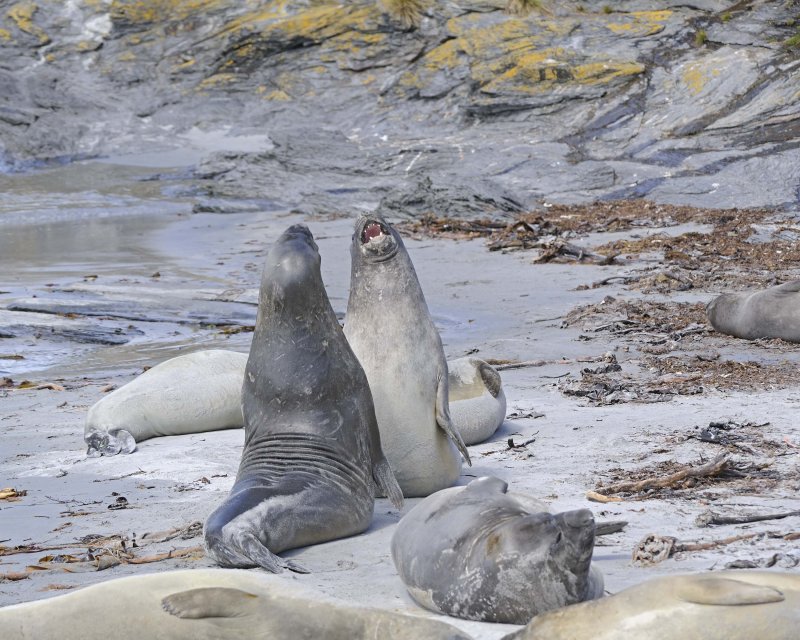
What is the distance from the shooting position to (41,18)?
1180 inches

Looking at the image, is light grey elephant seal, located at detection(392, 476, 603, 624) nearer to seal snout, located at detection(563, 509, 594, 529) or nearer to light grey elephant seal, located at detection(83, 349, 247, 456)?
seal snout, located at detection(563, 509, 594, 529)

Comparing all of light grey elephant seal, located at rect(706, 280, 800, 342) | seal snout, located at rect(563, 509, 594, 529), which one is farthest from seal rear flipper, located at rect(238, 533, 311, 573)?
light grey elephant seal, located at rect(706, 280, 800, 342)

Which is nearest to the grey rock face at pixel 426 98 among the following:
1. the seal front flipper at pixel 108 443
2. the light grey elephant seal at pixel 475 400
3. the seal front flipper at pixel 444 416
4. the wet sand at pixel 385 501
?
the wet sand at pixel 385 501

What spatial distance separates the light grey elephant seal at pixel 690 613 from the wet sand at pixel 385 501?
0.50 m

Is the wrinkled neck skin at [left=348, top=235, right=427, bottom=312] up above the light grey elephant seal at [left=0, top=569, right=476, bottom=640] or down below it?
above

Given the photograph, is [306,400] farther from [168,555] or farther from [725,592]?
[725,592]

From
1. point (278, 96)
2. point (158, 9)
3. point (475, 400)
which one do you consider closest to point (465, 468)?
point (475, 400)

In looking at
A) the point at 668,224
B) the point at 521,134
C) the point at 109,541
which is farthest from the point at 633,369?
the point at 521,134

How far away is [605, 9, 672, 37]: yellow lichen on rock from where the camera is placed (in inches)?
955

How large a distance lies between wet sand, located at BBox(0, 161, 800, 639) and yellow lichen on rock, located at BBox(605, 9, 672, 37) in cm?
1182

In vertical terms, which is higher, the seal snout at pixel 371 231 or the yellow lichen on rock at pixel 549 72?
the yellow lichen on rock at pixel 549 72

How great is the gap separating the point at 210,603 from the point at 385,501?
2.51 metres

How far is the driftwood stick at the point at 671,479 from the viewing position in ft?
15.8

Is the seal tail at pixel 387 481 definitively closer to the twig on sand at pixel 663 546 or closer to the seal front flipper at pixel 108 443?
the twig on sand at pixel 663 546
